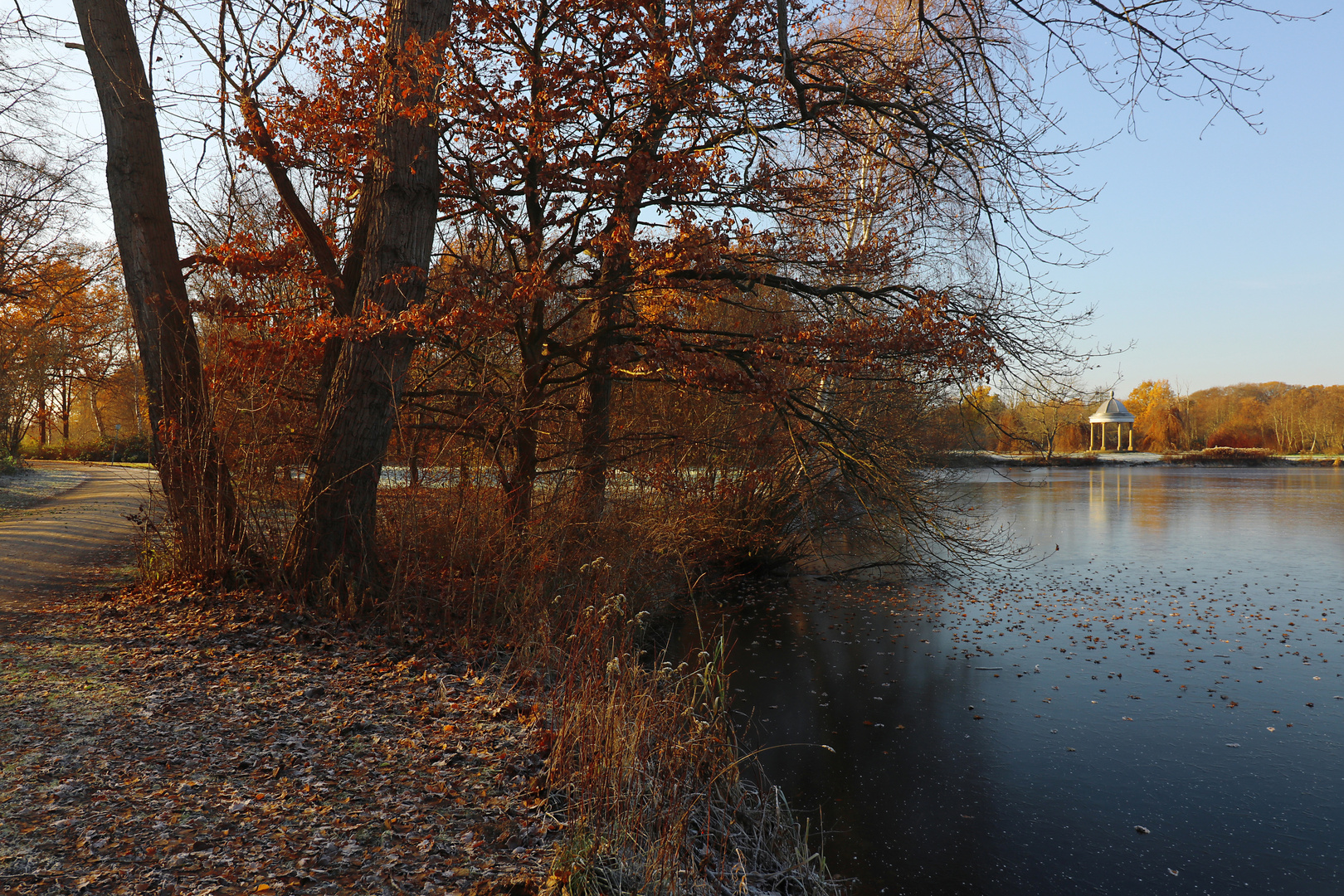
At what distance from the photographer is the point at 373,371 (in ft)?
22.3

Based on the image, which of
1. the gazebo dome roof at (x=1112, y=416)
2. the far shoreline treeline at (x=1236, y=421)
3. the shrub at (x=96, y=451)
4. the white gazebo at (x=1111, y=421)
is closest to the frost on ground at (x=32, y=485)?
the shrub at (x=96, y=451)

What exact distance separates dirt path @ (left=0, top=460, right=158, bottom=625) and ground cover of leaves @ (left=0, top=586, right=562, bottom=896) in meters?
1.98

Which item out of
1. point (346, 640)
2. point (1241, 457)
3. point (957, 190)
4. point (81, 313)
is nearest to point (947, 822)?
point (346, 640)

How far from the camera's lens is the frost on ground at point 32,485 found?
54.0ft

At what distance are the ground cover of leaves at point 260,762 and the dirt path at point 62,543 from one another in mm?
1977

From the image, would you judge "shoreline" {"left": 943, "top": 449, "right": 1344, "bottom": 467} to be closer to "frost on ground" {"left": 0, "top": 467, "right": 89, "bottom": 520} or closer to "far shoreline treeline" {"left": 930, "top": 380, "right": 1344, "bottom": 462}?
"far shoreline treeline" {"left": 930, "top": 380, "right": 1344, "bottom": 462}

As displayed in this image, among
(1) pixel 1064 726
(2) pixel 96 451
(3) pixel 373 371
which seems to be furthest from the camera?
(2) pixel 96 451

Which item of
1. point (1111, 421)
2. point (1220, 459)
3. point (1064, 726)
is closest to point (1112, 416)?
point (1111, 421)

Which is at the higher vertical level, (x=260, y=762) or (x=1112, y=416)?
(x=1112, y=416)

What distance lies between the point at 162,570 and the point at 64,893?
17.2ft

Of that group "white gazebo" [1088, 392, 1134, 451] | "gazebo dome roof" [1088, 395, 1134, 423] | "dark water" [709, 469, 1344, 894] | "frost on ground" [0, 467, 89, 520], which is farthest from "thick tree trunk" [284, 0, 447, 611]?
"gazebo dome roof" [1088, 395, 1134, 423]

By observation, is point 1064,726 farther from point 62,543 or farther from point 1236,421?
point 1236,421

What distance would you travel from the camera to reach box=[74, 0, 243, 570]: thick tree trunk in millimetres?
7332

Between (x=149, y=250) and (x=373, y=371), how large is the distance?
2893 mm
